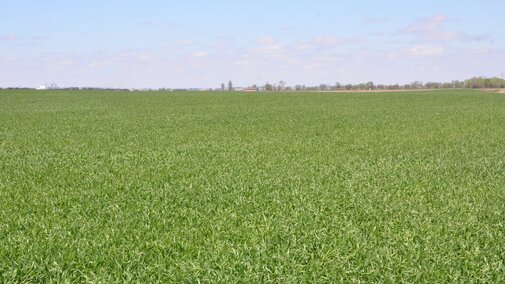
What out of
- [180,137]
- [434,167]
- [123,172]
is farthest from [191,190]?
[180,137]

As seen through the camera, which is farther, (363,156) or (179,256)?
(363,156)

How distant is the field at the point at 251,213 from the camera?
5.71m

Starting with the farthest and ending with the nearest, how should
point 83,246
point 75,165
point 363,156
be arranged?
point 363,156
point 75,165
point 83,246

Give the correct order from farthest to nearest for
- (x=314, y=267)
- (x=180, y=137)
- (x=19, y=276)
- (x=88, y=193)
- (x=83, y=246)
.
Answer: (x=180, y=137) < (x=88, y=193) < (x=83, y=246) < (x=314, y=267) < (x=19, y=276)

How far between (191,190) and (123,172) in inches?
110

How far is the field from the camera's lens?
571 centimetres

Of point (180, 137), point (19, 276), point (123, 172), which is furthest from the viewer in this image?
point (180, 137)

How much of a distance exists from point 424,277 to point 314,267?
126 cm

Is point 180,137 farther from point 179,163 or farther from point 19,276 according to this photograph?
point 19,276

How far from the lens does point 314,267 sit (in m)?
5.77

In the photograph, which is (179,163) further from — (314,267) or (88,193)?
(314,267)

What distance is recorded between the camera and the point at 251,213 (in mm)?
8125

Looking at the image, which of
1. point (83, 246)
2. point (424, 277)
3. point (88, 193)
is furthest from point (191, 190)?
point (424, 277)

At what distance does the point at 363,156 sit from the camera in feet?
48.5
